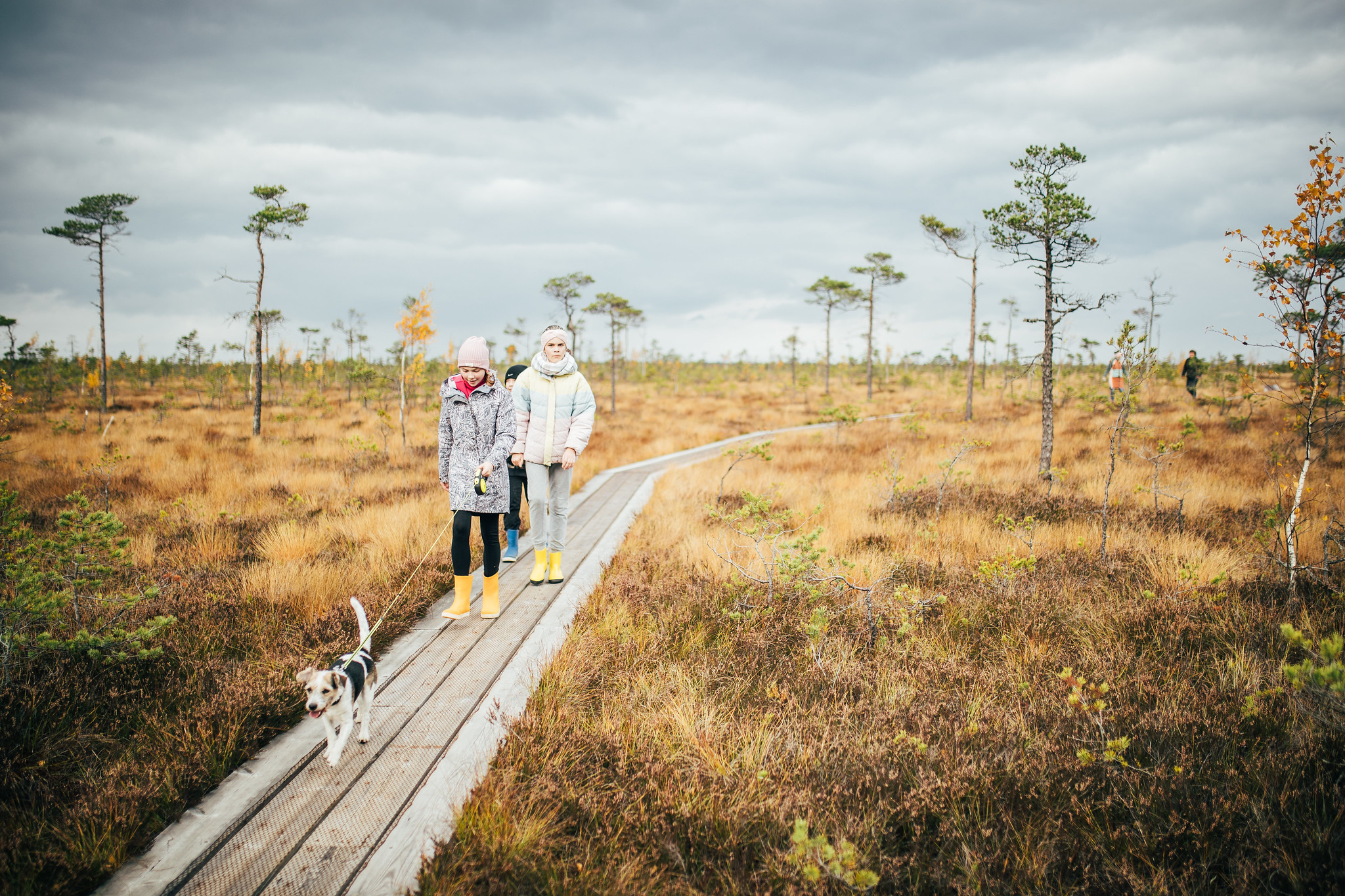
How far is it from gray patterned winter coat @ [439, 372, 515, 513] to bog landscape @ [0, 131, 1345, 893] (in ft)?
3.81

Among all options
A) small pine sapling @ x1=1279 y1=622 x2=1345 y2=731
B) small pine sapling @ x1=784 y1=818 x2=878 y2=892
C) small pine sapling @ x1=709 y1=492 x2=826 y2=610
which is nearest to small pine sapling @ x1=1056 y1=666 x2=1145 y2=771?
small pine sapling @ x1=1279 y1=622 x2=1345 y2=731

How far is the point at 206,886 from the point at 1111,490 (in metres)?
10.8

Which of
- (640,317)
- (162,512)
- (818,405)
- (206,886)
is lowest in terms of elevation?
(206,886)

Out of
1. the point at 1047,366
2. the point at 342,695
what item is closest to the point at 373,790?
the point at 342,695

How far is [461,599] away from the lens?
14.1 feet

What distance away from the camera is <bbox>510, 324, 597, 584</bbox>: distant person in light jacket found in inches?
182

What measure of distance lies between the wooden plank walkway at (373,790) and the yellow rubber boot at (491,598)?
0.48ft

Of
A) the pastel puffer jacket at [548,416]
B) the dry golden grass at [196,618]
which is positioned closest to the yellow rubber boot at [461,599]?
the dry golden grass at [196,618]

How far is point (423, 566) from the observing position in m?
5.23

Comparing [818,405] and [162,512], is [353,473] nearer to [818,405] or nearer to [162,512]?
[162,512]

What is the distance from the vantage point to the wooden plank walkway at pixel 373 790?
6.69 ft

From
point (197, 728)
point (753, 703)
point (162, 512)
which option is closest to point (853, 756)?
point (753, 703)

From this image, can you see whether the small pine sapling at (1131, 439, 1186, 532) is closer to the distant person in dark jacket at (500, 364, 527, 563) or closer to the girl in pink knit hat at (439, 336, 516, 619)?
the girl in pink knit hat at (439, 336, 516, 619)

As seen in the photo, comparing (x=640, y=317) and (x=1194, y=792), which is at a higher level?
(x=640, y=317)
